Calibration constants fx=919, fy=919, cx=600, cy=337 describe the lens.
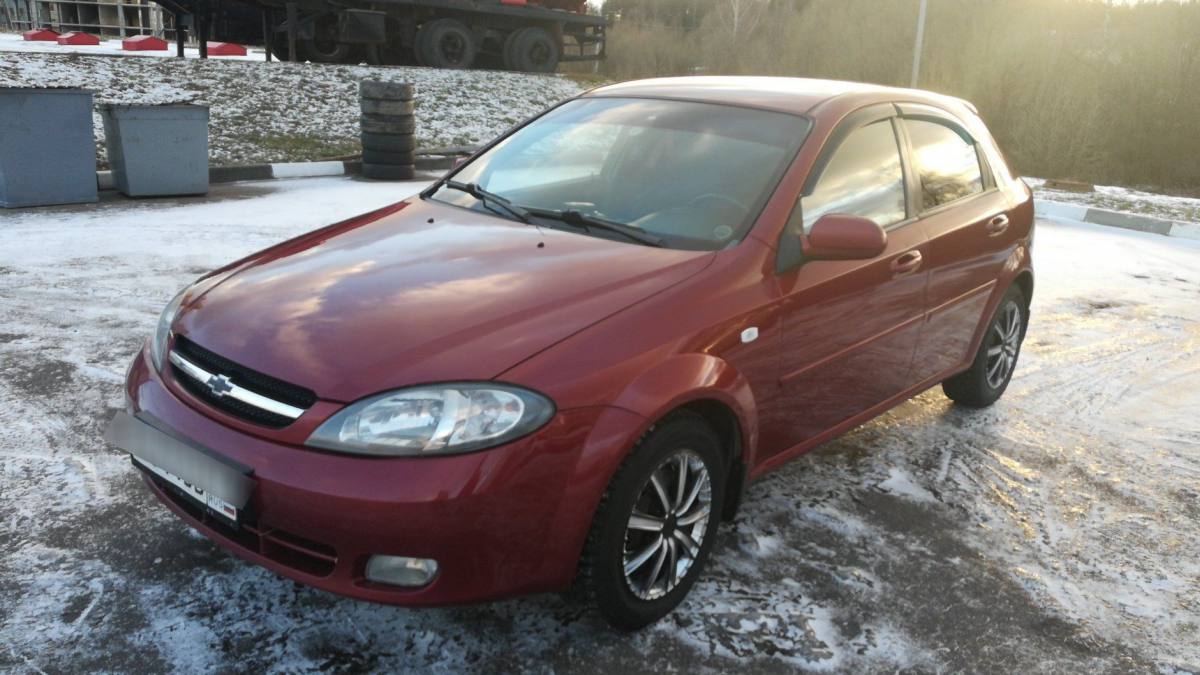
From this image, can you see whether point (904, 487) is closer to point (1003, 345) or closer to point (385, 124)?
point (1003, 345)

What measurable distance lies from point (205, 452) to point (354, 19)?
14336 mm

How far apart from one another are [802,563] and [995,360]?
2.05 metres

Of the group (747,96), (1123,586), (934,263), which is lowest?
(1123,586)

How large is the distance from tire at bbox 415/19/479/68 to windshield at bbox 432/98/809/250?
13756 millimetres

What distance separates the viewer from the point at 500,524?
2145mm

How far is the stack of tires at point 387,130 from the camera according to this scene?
399 inches

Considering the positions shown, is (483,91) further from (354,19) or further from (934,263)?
(934,263)

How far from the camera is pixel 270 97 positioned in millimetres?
12570

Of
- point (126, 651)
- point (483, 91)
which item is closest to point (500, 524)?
point (126, 651)

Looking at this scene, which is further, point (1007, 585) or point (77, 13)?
point (77, 13)

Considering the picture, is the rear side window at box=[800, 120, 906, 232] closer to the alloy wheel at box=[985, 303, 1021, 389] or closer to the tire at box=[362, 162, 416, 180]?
the alloy wheel at box=[985, 303, 1021, 389]

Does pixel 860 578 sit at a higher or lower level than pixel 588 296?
lower

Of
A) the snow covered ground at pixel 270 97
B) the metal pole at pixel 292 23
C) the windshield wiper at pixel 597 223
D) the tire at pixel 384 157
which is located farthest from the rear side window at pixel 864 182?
the metal pole at pixel 292 23

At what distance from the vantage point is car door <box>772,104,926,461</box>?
2.96 metres
